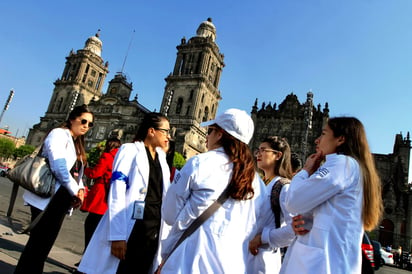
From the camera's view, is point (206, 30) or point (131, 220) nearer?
point (131, 220)

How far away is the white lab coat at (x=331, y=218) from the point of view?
1.85m

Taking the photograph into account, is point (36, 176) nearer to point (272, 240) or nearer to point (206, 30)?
point (272, 240)

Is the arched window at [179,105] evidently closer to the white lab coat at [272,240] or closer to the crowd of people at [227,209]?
the crowd of people at [227,209]

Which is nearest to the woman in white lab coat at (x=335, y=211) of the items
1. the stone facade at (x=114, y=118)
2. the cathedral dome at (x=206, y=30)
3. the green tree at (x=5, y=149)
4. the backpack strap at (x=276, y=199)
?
the backpack strap at (x=276, y=199)

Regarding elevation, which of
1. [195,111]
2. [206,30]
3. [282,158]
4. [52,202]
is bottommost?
[52,202]

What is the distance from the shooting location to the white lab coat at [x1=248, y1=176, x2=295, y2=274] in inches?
91.3

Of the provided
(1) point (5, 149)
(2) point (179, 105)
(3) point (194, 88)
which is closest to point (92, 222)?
(3) point (194, 88)

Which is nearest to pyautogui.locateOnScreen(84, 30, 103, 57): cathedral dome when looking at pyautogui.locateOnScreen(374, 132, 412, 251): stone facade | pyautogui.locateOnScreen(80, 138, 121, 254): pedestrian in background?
pyautogui.locateOnScreen(374, 132, 412, 251): stone facade

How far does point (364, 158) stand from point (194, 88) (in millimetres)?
41641

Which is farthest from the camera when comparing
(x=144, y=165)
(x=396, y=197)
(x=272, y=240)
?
(x=396, y=197)

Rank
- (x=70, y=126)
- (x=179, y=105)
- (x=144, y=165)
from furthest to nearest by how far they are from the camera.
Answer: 1. (x=179, y=105)
2. (x=70, y=126)
3. (x=144, y=165)

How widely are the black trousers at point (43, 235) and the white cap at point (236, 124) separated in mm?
2163

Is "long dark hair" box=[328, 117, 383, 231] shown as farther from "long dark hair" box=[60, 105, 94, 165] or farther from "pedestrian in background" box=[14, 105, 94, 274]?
"long dark hair" box=[60, 105, 94, 165]

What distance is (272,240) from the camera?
7.64 feet
